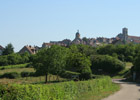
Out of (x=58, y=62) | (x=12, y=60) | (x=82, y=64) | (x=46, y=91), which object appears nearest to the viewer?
(x=46, y=91)

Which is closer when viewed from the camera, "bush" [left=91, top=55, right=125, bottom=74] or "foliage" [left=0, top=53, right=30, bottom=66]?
"bush" [left=91, top=55, right=125, bottom=74]

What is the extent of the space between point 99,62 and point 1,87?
54448 mm

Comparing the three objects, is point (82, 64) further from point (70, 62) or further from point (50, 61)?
point (50, 61)

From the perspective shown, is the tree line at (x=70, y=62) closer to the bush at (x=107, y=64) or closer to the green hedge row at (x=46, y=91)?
the bush at (x=107, y=64)

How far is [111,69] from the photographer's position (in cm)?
6359

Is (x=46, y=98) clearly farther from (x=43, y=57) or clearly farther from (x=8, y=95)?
(x=43, y=57)

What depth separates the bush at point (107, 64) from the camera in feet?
205

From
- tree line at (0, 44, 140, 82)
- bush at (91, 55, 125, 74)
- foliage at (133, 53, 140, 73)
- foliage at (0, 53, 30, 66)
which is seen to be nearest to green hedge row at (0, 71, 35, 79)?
tree line at (0, 44, 140, 82)

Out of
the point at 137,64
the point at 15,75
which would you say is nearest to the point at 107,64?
the point at 137,64

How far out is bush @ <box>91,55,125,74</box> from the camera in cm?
6241

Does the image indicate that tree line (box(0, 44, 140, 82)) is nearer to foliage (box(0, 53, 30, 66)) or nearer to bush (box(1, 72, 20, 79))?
bush (box(1, 72, 20, 79))

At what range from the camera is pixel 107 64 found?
65.1 meters

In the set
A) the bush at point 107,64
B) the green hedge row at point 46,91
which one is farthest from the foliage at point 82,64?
the bush at point 107,64

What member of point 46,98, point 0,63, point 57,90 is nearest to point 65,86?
point 57,90
